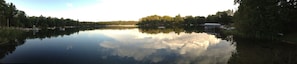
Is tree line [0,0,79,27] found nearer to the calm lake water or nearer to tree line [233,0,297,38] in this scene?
the calm lake water

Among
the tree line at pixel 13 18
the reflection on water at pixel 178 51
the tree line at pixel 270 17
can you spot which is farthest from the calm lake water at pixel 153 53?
the tree line at pixel 13 18

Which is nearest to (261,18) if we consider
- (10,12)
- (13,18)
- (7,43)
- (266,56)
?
(266,56)

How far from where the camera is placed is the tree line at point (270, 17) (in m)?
41.0

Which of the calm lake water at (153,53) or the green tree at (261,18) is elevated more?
the green tree at (261,18)

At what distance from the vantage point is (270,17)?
41.1m

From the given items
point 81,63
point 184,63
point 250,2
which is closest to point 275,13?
point 250,2

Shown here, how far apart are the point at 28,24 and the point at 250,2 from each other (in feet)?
305

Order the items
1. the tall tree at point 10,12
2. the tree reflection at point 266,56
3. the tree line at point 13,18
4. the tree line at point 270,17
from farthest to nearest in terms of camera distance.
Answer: the tall tree at point 10,12, the tree line at point 13,18, the tree line at point 270,17, the tree reflection at point 266,56

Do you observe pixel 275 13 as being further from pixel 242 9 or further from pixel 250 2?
pixel 242 9

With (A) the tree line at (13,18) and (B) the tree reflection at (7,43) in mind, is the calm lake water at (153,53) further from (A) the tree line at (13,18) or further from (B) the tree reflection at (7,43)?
(A) the tree line at (13,18)

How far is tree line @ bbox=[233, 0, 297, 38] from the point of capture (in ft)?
135

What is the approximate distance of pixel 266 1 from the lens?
4309 centimetres

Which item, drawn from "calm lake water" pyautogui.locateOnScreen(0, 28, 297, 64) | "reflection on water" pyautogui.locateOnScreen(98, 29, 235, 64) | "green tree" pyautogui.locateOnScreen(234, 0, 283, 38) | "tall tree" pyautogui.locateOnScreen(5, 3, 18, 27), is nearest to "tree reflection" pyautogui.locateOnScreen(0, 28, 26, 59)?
"calm lake water" pyautogui.locateOnScreen(0, 28, 297, 64)

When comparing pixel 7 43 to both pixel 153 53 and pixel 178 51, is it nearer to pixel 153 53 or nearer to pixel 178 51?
pixel 153 53
